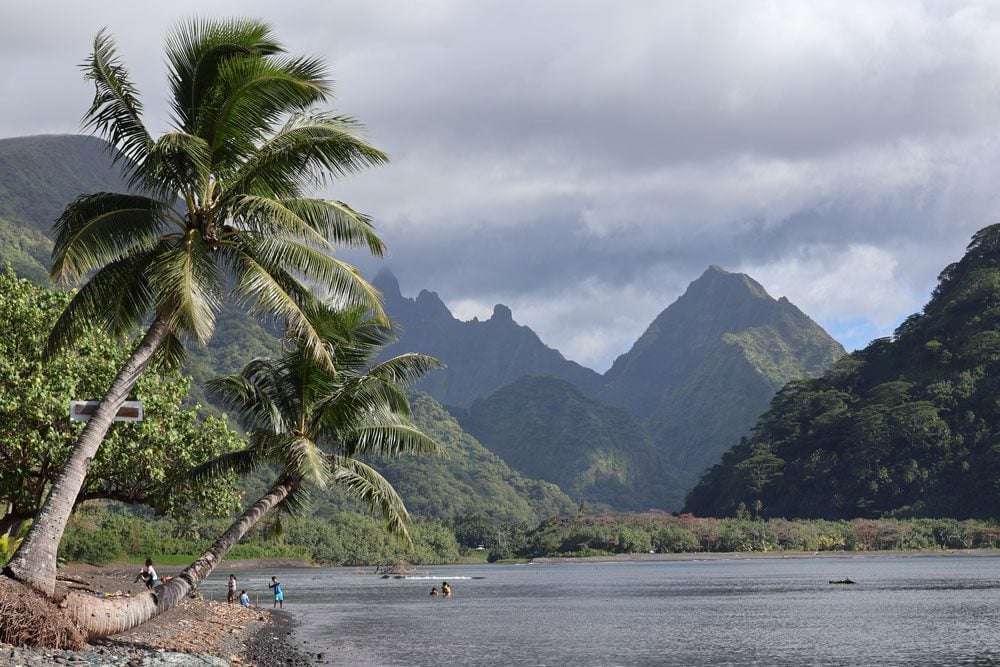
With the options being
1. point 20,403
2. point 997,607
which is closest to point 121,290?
point 20,403

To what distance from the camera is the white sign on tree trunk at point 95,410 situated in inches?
894

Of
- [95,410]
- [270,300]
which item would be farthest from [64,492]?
[270,300]

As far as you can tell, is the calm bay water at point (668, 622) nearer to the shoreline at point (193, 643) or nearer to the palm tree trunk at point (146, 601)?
the shoreline at point (193, 643)

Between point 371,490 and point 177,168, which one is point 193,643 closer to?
point 371,490

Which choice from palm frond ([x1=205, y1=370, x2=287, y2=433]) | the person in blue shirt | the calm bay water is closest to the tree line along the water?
palm frond ([x1=205, y1=370, x2=287, y2=433])

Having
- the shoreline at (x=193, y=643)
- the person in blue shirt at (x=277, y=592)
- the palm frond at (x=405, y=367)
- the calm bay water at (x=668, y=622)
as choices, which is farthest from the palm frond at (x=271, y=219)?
the person in blue shirt at (x=277, y=592)

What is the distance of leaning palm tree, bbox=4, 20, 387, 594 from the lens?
24.0 metres

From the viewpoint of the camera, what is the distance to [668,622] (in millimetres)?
69375

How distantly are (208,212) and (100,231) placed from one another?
263 centimetres

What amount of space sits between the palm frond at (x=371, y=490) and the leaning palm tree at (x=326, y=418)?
3cm

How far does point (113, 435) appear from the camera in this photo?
122 feet

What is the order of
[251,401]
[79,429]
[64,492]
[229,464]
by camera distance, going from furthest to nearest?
[79,429], [251,401], [229,464], [64,492]

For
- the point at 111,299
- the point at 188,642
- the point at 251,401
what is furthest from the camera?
the point at 188,642

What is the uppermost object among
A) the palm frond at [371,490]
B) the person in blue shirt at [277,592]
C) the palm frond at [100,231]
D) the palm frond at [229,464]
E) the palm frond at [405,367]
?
the palm frond at [100,231]
